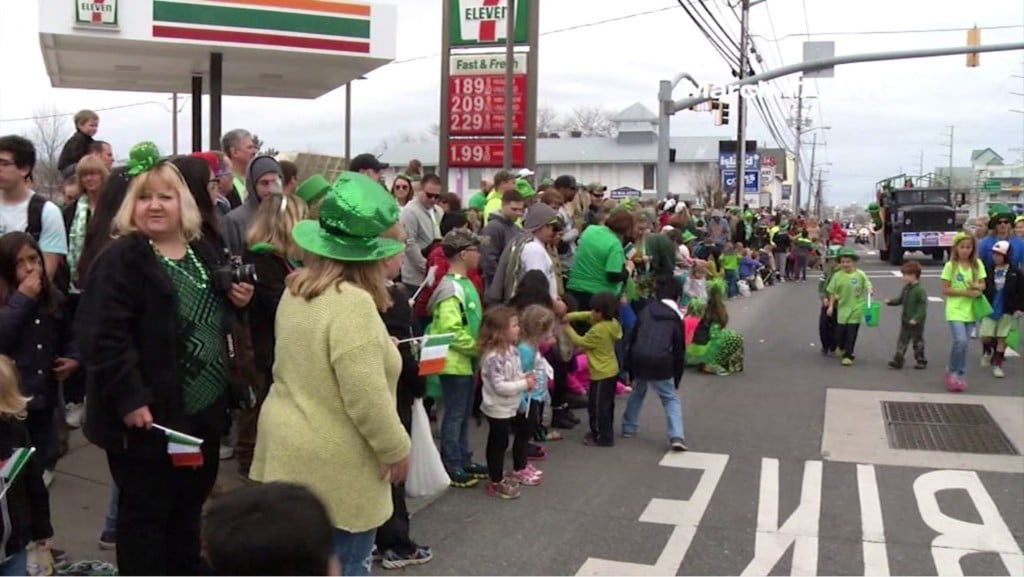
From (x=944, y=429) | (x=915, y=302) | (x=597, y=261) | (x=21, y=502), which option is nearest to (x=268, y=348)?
(x=21, y=502)

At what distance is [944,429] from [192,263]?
23.4 feet

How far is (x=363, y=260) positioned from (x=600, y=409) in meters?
4.71

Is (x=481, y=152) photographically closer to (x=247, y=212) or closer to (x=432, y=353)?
(x=247, y=212)

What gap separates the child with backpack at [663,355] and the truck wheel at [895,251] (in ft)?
88.9

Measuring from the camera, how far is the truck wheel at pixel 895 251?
106ft

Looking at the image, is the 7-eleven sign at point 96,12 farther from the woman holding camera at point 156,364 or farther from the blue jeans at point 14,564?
the blue jeans at point 14,564

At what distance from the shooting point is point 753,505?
243 inches

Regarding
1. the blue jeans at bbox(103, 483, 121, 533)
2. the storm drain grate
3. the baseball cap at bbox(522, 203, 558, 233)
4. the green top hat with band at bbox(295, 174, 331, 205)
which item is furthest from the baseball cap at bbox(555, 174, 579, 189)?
the blue jeans at bbox(103, 483, 121, 533)

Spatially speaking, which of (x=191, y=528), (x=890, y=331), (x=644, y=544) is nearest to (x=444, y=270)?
(x=644, y=544)

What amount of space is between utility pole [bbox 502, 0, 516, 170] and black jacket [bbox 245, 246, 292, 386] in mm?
7966

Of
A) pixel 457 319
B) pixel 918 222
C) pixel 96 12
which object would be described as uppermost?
pixel 96 12

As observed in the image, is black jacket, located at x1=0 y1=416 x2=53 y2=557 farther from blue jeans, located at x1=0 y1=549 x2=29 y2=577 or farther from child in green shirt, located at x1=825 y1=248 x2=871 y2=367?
child in green shirt, located at x1=825 y1=248 x2=871 y2=367

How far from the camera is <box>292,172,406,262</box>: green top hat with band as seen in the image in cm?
321

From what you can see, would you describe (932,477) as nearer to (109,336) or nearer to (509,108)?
(109,336)
